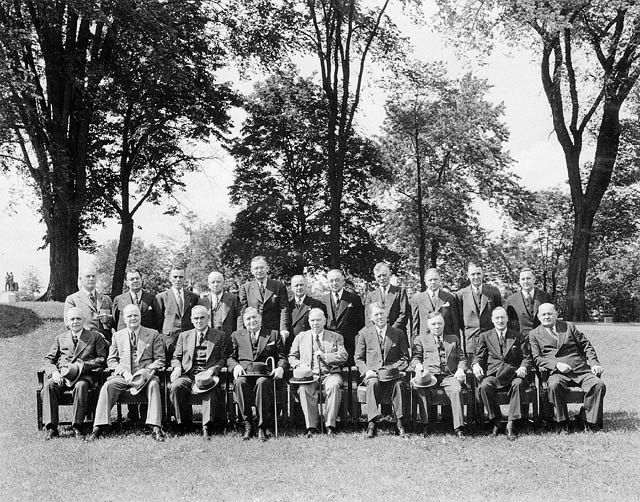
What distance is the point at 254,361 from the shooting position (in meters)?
7.80

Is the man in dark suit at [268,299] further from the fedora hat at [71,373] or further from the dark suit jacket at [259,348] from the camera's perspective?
the fedora hat at [71,373]

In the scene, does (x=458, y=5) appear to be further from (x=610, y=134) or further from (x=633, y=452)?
(x=633, y=452)

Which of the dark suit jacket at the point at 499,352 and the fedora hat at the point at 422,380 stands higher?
the dark suit jacket at the point at 499,352

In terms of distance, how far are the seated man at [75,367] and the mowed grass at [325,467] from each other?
267 mm

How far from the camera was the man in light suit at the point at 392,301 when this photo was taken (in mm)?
8445

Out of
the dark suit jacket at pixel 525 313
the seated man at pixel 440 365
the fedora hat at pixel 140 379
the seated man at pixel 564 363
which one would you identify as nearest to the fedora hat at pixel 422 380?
the seated man at pixel 440 365

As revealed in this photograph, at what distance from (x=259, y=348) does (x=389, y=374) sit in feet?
5.16

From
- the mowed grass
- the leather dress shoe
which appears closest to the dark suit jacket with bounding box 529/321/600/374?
the mowed grass

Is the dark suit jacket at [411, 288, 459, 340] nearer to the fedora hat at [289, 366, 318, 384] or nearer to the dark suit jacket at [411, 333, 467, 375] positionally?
the dark suit jacket at [411, 333, 467, 375]

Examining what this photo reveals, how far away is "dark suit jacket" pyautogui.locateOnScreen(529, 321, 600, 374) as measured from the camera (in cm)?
771

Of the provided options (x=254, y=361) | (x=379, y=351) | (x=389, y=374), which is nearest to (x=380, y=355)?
(x=379, y=351)

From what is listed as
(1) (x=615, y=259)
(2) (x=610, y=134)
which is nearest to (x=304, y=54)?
(2) (x=610, y=134)

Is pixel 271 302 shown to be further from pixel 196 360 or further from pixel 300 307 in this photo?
pixel 196 360

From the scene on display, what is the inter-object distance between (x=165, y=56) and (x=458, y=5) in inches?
369
